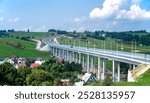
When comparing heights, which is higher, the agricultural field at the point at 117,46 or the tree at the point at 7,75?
the tree at the point at 7,75

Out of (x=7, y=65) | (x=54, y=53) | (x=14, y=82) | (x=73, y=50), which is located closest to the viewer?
(x=14, y=82)

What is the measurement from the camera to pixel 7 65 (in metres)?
41.9

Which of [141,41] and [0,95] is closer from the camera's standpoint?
[0,95]

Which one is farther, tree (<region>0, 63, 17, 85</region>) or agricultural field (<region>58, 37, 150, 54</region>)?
agricultural field (<region>58, 37, 150, 54</region>)

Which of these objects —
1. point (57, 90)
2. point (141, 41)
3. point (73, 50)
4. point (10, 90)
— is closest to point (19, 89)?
point (10, 90)

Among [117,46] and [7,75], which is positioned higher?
[7,75]

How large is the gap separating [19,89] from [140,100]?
1.93 m

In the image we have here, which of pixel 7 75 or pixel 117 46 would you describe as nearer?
pixel 7 75

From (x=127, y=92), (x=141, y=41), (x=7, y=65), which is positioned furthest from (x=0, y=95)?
(x=141, y=41)

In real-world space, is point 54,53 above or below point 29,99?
below

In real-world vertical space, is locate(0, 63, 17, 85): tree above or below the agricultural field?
above

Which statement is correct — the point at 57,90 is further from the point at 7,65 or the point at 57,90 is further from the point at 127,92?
the point at 7,65

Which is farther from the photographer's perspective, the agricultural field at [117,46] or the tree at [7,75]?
the agricultural field at [117,46]

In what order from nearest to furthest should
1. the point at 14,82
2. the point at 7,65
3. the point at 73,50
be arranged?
the point at 14,82 → the point at 7,65 → the point at 73,50
